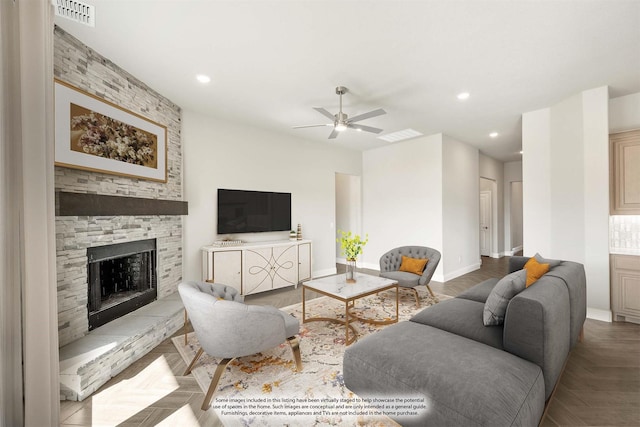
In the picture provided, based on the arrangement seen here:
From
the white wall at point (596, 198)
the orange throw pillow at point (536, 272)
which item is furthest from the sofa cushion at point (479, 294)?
the white wall at point (596, 198)

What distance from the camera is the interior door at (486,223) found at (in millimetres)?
7738

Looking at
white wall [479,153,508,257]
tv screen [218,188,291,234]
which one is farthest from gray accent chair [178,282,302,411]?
white wall [479,153,508,257]

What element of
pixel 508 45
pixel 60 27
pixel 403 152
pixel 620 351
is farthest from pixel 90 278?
pixel 403 152

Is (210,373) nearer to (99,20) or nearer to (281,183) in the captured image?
(99,20)

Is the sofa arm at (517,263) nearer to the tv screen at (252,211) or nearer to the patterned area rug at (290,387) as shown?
the patterned area rug at (290,387)

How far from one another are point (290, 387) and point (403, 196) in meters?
4.51

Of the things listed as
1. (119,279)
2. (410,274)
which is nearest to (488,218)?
(410,274)

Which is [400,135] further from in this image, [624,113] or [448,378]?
[448,378]

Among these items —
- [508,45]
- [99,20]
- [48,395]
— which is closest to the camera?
[48,395]

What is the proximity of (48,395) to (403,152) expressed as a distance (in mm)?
5792

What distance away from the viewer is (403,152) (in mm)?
5668

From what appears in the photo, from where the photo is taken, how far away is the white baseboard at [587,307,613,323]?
3.20 metres

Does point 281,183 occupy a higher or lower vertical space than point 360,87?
lower

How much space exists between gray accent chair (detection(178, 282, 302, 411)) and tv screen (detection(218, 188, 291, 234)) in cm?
234
